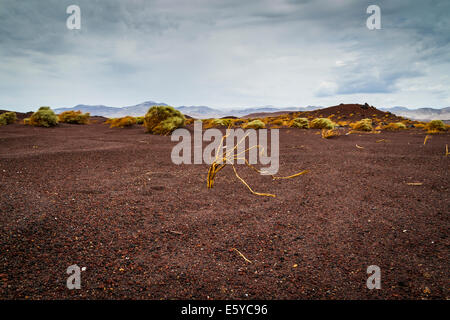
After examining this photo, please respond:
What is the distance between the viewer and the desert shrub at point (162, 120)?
8.22 metres

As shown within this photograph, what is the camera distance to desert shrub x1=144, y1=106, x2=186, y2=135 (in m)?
8.22

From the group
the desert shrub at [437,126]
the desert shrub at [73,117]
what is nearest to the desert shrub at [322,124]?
the desert shrub at [437,126]

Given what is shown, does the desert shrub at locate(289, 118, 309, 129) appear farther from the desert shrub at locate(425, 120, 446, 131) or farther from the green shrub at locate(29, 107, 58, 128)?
the green shrub at locate(29, 107, 58, 128)

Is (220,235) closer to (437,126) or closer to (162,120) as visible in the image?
(162,120)

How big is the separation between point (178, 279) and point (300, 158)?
11.3 ft

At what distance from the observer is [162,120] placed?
876 centimetres

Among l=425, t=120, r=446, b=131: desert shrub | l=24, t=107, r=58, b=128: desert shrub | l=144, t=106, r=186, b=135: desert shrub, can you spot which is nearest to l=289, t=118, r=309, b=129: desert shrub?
l=425, t=120, r=446, b=131: desert shrub

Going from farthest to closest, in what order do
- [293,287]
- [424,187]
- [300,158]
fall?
[300,158], [424,187], [293,287]

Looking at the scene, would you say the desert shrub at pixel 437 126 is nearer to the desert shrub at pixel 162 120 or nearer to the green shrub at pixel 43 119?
the desert shrub at pixel 162 120

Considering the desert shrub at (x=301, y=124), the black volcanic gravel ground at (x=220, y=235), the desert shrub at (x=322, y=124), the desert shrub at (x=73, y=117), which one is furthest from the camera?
the desert shrub at (x=73, y=117)

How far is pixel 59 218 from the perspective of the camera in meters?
1.80

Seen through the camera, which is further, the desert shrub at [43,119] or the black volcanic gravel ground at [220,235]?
the desert shrub at [43,119]
